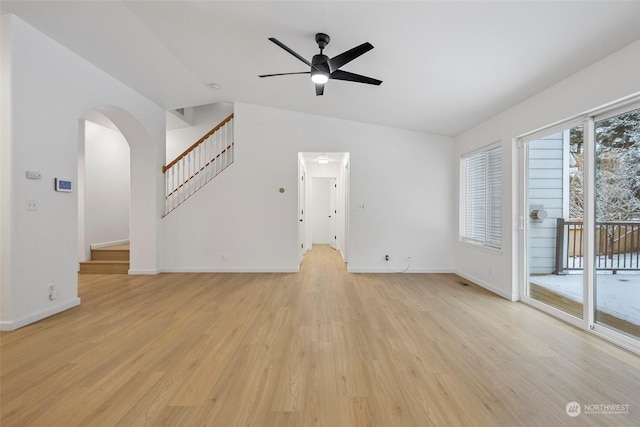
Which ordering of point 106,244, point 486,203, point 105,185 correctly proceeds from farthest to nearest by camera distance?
point 105,185 < point 106,244 < point 486,203

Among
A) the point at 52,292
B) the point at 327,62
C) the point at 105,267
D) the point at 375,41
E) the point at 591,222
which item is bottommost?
the point at 105,267

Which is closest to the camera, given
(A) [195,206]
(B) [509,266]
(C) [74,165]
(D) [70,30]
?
(D) [70,30]

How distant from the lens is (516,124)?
11.7 ft

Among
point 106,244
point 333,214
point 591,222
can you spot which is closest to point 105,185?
point 106,244

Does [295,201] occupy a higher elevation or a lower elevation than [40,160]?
lower

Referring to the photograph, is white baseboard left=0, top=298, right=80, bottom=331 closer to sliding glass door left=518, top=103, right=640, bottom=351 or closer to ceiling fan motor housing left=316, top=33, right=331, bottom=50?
ceiling fan motor housing left=316, top=33, right=331, bottom=50

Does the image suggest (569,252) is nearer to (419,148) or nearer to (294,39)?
(419,148)

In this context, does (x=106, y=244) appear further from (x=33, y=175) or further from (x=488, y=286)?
(x=488, y=286)

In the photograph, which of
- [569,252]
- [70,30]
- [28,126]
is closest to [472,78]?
[569,252]

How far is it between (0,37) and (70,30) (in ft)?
1.83

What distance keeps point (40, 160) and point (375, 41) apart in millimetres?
3650

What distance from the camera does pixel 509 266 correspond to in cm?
370
